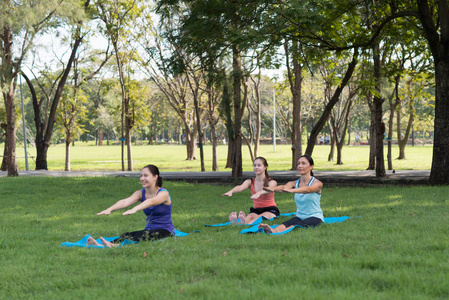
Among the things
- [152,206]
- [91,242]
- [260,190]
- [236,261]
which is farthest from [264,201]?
[236,261]

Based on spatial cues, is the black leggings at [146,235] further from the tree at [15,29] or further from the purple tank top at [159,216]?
the tree at [15,29]

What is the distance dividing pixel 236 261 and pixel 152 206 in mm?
1977

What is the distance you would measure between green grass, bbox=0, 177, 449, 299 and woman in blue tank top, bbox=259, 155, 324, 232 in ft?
1.01

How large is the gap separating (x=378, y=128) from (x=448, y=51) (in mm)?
4589

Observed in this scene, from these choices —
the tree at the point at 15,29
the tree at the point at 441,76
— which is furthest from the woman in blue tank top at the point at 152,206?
the tree at the point at 15,29

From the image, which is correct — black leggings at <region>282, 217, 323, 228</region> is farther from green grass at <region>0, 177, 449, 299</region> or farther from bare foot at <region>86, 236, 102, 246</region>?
bare foot at <region>86, 236, 102, 246</region>

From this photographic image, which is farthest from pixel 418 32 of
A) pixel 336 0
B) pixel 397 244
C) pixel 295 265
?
pixel 295 265

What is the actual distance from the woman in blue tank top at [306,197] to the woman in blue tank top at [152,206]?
1458 millimetres

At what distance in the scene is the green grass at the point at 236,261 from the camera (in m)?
4.14

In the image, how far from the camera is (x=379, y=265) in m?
4.80

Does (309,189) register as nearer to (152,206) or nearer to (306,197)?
(306,197)

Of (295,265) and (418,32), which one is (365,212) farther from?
(418,32)

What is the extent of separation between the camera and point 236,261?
5133mm

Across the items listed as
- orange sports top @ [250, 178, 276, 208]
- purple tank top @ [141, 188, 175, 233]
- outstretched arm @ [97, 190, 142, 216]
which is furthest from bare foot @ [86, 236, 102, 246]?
orange sports top @ [250, 178, 276, 208]
